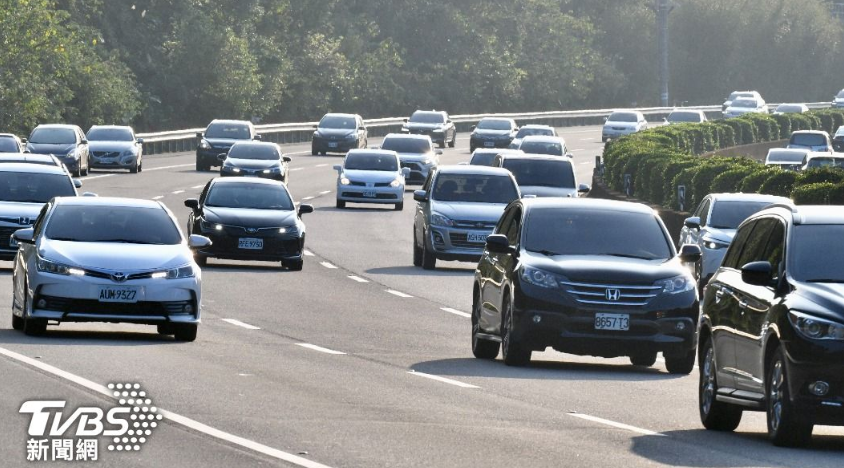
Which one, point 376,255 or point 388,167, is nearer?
point 376,255

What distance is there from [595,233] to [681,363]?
1491mm

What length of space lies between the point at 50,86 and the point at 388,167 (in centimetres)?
2789

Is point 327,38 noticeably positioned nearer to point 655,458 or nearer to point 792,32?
point 792,32

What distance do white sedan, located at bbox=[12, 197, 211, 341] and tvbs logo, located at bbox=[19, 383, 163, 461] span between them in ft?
15.6

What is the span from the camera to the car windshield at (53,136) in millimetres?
55938

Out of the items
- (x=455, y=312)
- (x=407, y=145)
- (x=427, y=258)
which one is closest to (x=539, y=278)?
(x=455, y=312)

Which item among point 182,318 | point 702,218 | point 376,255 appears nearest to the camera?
point 182,318

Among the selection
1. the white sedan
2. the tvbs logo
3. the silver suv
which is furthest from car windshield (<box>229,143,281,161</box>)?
the tvbs logo

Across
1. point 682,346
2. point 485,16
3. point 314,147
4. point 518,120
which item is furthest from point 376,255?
point 485,16

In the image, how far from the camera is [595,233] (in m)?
19.0

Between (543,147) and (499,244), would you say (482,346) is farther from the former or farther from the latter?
(543,147)

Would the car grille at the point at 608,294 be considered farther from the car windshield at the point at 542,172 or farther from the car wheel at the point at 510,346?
the car windshield at the point at 542,172

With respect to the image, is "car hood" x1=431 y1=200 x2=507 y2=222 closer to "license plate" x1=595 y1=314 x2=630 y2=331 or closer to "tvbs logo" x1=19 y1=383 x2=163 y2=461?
"license plate" x1=595 y1=314 x2=630 y2=331

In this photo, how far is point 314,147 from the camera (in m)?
75.2
